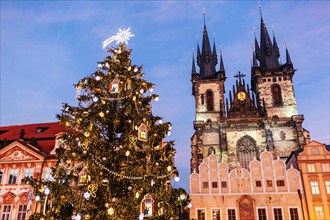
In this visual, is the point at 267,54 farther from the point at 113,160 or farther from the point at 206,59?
the point at 113,160

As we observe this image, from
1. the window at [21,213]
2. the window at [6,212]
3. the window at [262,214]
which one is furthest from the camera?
the window at [262,214]

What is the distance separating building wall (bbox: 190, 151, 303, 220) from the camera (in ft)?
71.5

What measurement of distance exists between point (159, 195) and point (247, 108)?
3491cm

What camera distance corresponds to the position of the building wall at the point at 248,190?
2180cm

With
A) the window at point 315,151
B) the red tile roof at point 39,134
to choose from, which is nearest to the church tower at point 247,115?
Answer: the window at point 315,151

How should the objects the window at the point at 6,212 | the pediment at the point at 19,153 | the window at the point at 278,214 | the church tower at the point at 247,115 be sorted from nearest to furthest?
the window at the point at 6,212 < the window at the point at 278,214 < the pediment at the point at 19,153 < the church tower at the point at 247,115

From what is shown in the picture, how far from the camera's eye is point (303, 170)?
902 inches

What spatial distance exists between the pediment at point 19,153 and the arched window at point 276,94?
31739 millimetres

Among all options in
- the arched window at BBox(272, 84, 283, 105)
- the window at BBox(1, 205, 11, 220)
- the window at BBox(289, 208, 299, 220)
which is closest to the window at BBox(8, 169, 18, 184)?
the window at BBox(1, 205, 11, 220)

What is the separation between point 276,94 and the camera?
1708 inches

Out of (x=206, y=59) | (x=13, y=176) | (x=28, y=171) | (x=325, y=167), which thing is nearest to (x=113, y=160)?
(x=28, y=171)

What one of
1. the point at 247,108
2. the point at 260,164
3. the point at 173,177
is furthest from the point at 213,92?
the point at 173,177

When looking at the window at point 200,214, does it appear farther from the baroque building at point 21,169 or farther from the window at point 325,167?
the baroque building at point 21,169

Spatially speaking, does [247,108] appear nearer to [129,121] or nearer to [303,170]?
[303,170]
